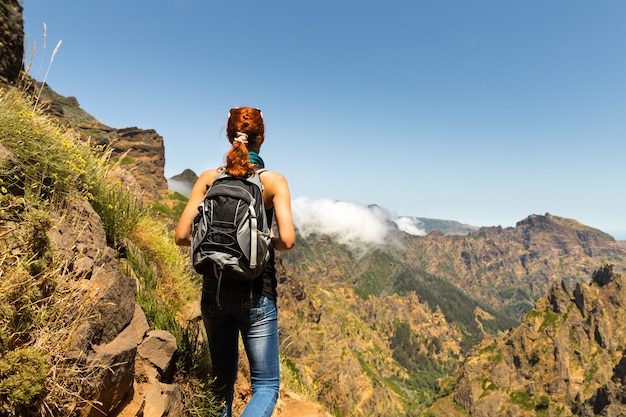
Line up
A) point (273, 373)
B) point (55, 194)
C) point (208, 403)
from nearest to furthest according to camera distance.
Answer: point (273, 373), point (208, 403), point (55, 194)

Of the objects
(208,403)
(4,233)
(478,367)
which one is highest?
(4,233)

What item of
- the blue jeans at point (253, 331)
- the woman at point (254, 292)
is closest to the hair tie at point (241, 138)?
the woman at point (254, 292)

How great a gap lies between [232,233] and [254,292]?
2.08ft

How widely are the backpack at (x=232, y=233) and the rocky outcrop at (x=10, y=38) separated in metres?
11.8

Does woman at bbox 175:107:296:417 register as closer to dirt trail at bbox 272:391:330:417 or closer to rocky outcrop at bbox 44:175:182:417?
rocky outcrop at bbox 44:175:182:417

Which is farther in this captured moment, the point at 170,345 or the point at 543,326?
the point at 543,326

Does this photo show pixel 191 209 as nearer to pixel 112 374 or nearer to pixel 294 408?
pixel 112 374

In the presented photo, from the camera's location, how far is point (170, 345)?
460 centimetres

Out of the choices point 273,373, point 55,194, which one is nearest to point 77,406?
point 273,373

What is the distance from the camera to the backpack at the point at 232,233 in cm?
315

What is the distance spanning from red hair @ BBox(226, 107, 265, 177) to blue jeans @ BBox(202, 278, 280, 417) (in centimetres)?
125

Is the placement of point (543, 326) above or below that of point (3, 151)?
below

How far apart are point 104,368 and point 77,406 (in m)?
0.34

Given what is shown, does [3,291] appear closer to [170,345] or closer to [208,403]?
[170,345]
